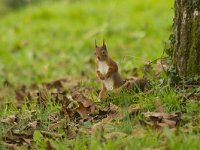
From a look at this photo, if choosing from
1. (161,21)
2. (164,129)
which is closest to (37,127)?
(164,129)

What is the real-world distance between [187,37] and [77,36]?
7.66m

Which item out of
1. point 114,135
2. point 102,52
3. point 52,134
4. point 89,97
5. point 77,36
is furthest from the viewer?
point 77,36

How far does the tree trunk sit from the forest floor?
0.64 ft

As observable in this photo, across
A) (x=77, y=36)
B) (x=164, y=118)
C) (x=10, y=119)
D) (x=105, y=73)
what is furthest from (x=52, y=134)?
(x=77, y=36)

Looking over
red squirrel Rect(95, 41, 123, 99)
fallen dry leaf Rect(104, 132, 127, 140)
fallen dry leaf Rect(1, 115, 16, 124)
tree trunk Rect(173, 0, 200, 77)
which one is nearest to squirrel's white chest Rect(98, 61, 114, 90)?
red squirrel Rect(95, 41, 123, 99)

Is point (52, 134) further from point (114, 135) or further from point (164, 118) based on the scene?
→ point (164, 118)

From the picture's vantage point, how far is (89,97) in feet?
20.4

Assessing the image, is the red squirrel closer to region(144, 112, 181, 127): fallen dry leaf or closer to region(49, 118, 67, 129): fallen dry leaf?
region(49, 118, 67, 129): fallen dry leaf

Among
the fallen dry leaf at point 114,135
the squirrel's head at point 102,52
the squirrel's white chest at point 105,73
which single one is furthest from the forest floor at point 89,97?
the squirrel's head at point 102,52

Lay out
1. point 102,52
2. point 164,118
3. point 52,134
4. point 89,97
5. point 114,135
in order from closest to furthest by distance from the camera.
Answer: point 114,135 < point 164,118 < point 52,134 < point 102,52 < point 89,97

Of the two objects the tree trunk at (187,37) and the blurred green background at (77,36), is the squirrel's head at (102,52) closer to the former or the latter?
the tree trunk at (187,37)

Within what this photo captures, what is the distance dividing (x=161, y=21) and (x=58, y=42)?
2.10 meters

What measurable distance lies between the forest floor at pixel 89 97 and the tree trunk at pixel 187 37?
0.64 ft

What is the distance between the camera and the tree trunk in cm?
556
